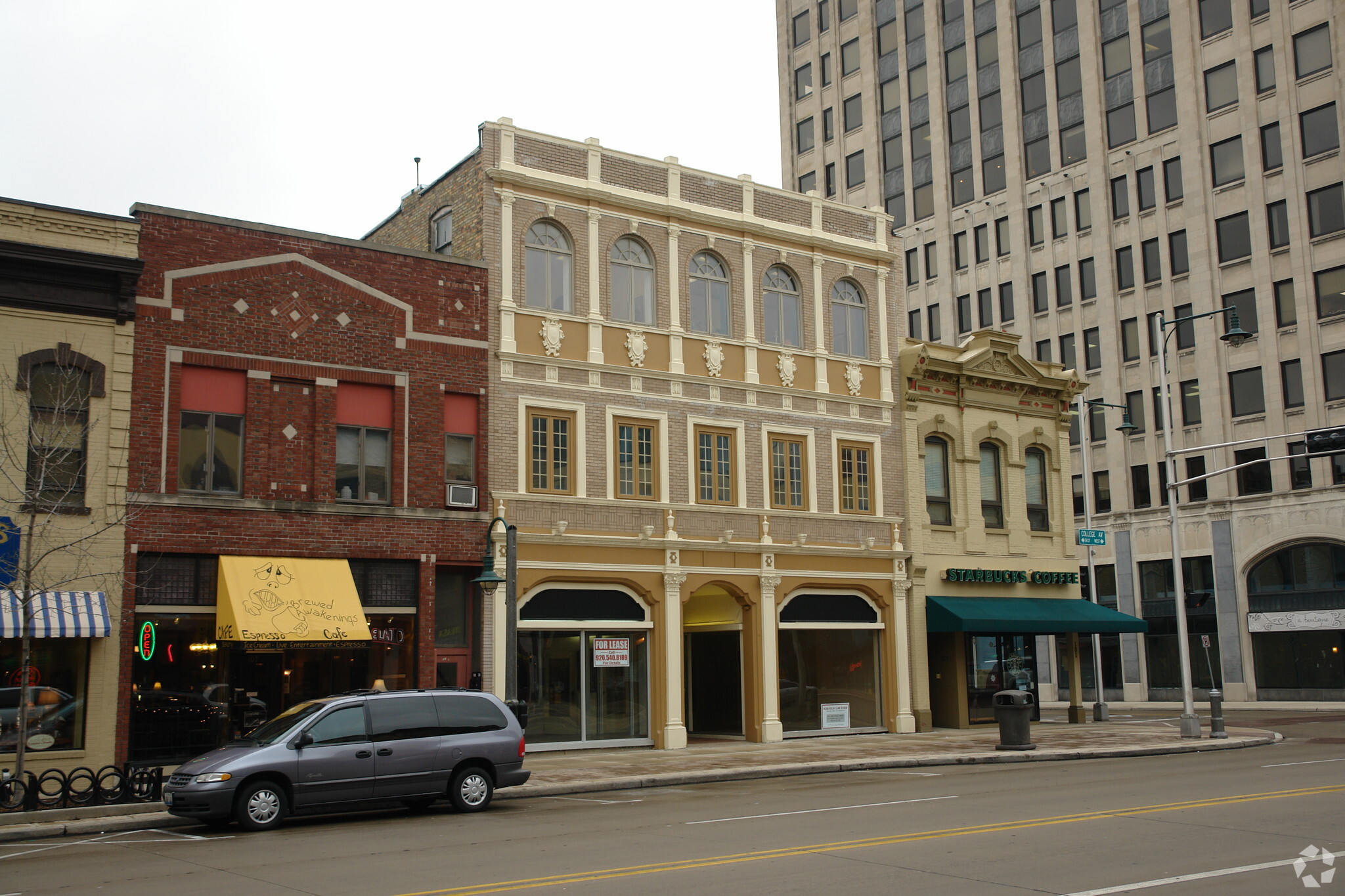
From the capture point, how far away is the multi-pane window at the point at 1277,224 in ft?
162

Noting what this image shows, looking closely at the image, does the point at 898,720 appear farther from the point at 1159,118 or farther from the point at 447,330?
the point at 1159,118

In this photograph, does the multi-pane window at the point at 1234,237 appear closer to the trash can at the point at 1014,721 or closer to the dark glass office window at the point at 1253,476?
the dark glass office window at the point at 1253,476

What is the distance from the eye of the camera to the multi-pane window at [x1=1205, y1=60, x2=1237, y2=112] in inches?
2021

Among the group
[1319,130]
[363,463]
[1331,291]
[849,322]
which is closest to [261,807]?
[363,463]

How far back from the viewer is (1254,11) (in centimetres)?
5078

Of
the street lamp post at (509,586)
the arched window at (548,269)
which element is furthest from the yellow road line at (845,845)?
the arched window at (548,269)

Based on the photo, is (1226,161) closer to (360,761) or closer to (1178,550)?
(1178,550)

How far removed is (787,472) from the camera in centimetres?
2927

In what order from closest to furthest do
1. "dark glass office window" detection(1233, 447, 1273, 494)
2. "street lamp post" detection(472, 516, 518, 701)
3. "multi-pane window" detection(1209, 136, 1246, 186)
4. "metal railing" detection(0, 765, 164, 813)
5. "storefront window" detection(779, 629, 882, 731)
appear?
"metal railing" detection(0, 765, 164, 813) < "street lamp post" detection(472, 516, 518, 701) < "storefront window" detection(779, 629, 882, 731) < "dark glass office window" detection(1233, 447, 1273, 494) < "multi-pane window" detection(1209, 136, 1246, 186)

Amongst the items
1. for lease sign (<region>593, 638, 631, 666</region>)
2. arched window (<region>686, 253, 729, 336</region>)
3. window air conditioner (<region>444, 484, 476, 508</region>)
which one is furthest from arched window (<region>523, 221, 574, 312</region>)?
for lease sign (<region>593, 638, 631, 666</region>)

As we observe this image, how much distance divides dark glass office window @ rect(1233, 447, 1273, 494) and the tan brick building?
142ft

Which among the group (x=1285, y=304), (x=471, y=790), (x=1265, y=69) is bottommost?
(x=471, y=790)

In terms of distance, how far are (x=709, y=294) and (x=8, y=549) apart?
52.0 ft

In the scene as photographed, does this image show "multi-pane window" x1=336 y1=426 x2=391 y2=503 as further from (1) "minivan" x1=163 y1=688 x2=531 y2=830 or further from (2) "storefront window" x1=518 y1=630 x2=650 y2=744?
(1) "minivan" x1=163 y1=688 x2=531 y2=830
